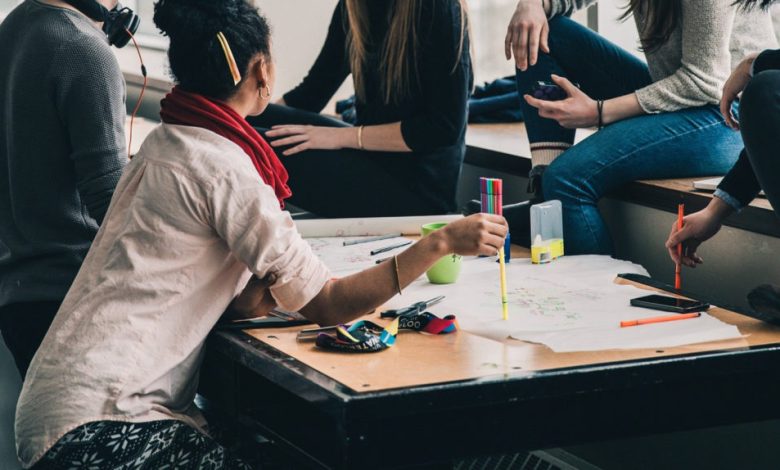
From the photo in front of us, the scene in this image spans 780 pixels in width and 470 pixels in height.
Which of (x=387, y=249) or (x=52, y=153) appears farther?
(x=387, y=249)

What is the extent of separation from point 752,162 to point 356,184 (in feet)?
3.71

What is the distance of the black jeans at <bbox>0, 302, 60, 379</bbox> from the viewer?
1709 millimetres

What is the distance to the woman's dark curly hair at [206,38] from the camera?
1.39 m

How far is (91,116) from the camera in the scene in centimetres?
168

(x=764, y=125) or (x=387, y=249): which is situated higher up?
(x=764, y=125)

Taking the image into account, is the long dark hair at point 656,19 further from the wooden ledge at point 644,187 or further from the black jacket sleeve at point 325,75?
the black jacket sleeve at point 325,75

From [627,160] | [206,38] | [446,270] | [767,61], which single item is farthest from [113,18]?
[767,61]

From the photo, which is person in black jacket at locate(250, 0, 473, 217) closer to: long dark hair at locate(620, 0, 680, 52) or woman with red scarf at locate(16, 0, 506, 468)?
long dark hair at locate(620, 0, 680, 52)

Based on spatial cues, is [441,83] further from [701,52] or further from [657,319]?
[657,319]

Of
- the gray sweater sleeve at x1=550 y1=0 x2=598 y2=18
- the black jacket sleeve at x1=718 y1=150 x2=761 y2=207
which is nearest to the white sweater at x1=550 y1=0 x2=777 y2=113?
the gray sweater sleeve at x1=550 y1=0 x2=598 y2=18

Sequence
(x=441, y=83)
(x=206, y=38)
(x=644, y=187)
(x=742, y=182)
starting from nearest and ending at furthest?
(x=206, y=38), (x=742, y=182), (x=644, y=187), (x=441, y=83)

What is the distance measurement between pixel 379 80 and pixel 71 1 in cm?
80

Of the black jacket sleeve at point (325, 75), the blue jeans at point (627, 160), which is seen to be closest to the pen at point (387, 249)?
the blue jeans at point (627, 160)

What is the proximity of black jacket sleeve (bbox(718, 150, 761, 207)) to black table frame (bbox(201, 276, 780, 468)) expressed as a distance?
42 centimetres
